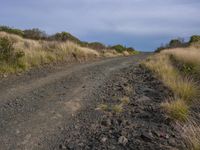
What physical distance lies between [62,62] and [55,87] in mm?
7503

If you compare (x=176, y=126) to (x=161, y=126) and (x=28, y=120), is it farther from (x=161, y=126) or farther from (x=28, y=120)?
(x=28, y=120)

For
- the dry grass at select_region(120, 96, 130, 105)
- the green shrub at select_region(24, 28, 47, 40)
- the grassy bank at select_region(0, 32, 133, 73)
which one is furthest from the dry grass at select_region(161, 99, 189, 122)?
the green shrub at select_region(24, 28, 47, 40)

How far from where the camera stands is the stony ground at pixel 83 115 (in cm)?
Answer: 610

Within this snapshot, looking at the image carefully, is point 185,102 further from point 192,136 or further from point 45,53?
point 45,53

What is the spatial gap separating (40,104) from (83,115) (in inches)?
47.6

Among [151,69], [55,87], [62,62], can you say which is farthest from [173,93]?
[62,62]

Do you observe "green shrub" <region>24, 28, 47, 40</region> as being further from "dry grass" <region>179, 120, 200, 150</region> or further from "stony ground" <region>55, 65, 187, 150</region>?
"dry grass" <region>179, 120, 200, 150</region>

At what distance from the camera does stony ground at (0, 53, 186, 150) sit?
240 inches

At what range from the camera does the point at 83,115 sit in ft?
25.3

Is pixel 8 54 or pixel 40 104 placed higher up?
pixel 8 54

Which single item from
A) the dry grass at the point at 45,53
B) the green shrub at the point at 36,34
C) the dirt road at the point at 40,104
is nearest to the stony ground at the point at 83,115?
the dirt road at the point at 40,104

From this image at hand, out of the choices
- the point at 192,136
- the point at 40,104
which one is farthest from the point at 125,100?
the point at 192,136

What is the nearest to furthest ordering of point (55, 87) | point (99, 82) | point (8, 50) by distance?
point (55, 87) < point (99, 82) < point (8, 50)

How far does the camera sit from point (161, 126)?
6.84 metres
